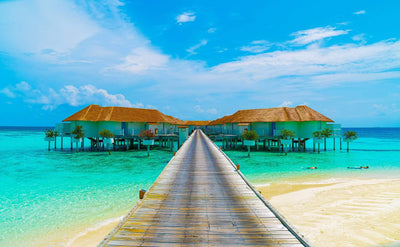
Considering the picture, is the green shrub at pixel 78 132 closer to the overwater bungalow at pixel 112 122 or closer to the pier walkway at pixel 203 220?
the overwater bungalow at pixel 112 122

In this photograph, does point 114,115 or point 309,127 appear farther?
point 114,115

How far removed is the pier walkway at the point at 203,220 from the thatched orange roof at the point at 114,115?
2909cm

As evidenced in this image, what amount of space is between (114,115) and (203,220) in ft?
109

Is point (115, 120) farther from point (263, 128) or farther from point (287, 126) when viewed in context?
point (287, 126)

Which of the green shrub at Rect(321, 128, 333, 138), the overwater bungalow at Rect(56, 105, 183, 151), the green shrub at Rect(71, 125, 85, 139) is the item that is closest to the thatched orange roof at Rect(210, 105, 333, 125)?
the green shrub at Rect(321, 128, 333, 138)

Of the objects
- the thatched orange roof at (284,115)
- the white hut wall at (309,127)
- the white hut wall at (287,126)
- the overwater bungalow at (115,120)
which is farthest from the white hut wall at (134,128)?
the white hut wall at (309,127)

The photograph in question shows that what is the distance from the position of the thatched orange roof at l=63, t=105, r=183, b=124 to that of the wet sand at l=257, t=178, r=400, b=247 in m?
26.8

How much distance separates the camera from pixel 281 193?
13.3 m

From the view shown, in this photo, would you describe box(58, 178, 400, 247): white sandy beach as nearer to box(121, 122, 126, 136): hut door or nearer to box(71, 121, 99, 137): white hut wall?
box(121, 122, 126, 136): hut door

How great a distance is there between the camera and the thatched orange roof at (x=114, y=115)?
35.8 meters

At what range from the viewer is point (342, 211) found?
985 centimetres

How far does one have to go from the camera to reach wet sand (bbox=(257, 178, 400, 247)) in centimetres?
754

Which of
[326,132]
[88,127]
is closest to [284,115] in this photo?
[326,132]

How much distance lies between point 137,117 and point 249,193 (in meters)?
32.2
